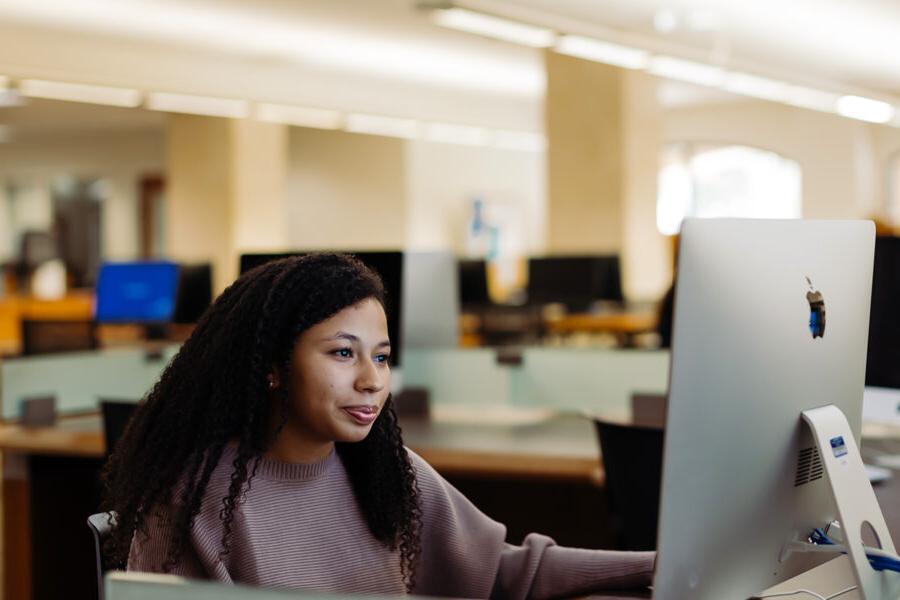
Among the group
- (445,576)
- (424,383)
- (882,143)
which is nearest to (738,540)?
(445,576)

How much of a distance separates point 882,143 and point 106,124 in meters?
10.1

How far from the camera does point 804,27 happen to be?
9.24 metres

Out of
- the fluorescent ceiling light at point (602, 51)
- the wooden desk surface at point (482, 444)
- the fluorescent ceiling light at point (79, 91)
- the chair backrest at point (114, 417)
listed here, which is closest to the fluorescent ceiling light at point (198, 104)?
the fluorescent ceiling light at point (79, 91)

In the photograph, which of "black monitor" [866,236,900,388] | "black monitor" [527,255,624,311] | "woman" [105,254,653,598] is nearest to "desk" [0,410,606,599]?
"black monitor" [866,236,900,388]

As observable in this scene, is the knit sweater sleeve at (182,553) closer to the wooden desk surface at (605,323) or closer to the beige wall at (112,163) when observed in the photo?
the wooden desk surface at (605,323)

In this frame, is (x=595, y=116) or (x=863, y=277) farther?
(x=595, y=116)

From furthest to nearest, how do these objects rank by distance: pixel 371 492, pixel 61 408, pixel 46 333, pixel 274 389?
1. pixel 46 333
2. pixel 61 408
3. pixel 371 492
4. pixel 274 389

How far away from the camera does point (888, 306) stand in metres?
2.43

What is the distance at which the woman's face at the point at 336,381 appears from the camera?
1471 millimetres

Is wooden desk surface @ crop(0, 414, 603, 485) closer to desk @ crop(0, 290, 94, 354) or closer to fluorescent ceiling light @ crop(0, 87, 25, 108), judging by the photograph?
desk @ crop(0, 290, 94, 354)

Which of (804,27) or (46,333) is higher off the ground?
(804,27)

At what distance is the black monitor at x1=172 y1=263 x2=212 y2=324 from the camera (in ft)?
18.4

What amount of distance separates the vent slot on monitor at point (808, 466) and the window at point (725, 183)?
1312 centimetres

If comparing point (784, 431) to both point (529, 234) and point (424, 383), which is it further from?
point (529, 234)
